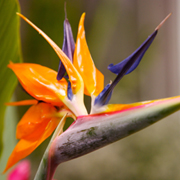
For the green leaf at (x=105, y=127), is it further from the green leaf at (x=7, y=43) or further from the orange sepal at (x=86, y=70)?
the green leaf at (x=7, y=43)

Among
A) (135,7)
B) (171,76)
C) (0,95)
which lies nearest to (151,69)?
(171,76)

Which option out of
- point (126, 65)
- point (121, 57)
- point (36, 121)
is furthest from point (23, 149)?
point (121, 57)

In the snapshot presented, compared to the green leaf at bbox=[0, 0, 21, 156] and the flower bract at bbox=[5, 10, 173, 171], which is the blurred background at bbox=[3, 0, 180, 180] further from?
the flower bract at bbox=[5, 10, 173, 171]

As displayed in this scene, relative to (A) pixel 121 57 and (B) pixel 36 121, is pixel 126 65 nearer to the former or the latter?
(B) pixel 36 121

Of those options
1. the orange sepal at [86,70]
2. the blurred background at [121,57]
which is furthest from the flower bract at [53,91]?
the blurred background at [121,57]

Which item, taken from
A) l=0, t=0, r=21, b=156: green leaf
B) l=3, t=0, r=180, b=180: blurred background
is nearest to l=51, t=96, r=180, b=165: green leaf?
l=0, t=0, r=21, b=156: green leaf

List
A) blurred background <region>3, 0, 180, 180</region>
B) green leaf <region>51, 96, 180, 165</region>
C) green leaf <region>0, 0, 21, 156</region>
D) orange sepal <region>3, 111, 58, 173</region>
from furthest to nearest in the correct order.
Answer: blurred background <region>3, 0, 180, 180</region> → green leaf <region>0, 0, 21, 156</region> → orange sepal <region>3, 111, 58, 173</region> → green leaf <region>51, 96, 180, 165</region>

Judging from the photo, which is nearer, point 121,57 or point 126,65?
point 126,65
